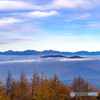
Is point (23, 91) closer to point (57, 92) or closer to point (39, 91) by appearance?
point (39, 91)

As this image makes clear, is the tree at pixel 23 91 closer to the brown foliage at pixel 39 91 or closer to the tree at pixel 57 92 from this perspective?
the brown foliage at pixel 39 91

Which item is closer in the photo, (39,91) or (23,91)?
(39,91)

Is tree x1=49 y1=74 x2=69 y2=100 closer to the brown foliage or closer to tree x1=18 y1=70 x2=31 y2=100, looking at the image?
the brown foliage

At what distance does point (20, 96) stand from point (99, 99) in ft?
60.3

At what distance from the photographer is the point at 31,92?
34438 mm

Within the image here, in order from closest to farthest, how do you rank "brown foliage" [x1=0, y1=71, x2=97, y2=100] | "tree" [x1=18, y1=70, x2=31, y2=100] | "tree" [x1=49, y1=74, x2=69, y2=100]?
"brown foliage" [x1=0, y1=71, x2=97, y2=100]
"tree" [x1=18, y1=70, x2=31, y2=100]
"tree" [x1=49, y1=74, x2=69, y2=100]

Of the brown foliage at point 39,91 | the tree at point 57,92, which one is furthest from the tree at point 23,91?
the tree at point 57,92

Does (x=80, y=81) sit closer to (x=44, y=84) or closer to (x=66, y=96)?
(x=66, y=96)

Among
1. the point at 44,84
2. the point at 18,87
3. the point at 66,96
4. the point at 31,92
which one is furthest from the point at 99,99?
the point at 18,87

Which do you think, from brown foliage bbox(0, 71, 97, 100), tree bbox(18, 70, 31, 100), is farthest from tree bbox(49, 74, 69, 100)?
tree bbox(18, 70, 31, 100)

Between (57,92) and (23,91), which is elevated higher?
(23,91)

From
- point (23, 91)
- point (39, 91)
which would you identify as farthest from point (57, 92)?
point (23, 91)

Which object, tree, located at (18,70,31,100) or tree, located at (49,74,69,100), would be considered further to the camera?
tree, located at (49,74,69,100)

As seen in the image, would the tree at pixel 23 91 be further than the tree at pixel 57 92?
No
